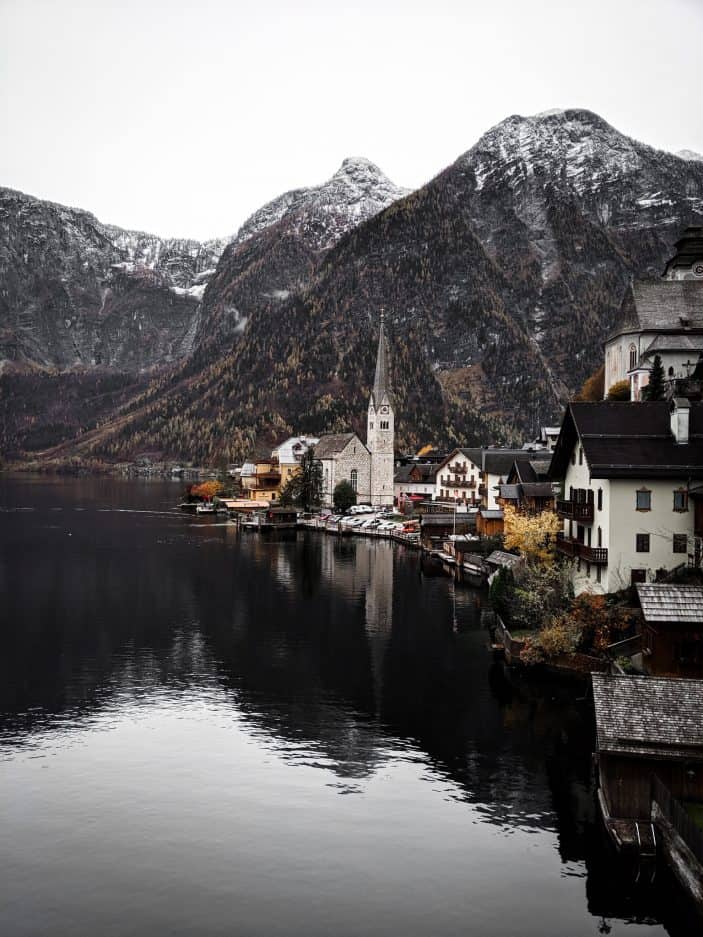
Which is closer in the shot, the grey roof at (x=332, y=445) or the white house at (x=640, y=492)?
the white house at (x=640, y=492)

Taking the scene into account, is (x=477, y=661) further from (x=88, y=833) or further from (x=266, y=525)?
(x=266, y=525)

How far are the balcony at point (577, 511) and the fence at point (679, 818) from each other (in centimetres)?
2600

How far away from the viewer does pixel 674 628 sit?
37.7 metres

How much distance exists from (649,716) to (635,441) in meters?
25.4

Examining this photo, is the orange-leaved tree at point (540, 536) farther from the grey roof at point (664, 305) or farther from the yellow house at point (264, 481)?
the yellow house at point (264, 481)

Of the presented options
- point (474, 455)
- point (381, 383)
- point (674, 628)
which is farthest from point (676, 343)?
point (381, 383)

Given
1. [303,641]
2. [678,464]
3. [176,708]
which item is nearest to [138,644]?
[303,641]

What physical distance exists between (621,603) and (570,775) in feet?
45.8

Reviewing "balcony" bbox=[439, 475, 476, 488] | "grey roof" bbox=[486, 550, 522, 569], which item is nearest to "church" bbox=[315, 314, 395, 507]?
"balcony" bbox=[439, 475, 476, 488]

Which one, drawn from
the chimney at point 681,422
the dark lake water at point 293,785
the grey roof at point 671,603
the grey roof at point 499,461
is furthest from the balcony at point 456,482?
the grey roof at point 671,603

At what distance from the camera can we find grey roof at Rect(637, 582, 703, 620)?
37406mm

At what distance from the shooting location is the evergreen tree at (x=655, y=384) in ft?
254

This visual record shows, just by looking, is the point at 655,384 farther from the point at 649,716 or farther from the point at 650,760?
the point at 650,760

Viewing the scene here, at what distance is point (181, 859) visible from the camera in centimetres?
2986
